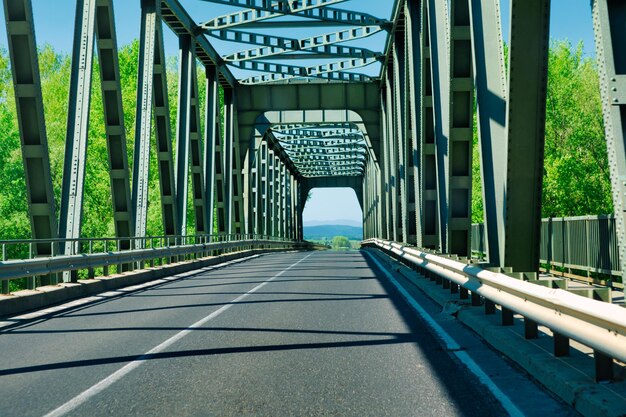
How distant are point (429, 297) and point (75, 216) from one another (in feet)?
23.4

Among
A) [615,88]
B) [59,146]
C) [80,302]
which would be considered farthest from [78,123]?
[59,146]

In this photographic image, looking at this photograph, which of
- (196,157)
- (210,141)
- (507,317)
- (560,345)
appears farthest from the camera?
(210,141)

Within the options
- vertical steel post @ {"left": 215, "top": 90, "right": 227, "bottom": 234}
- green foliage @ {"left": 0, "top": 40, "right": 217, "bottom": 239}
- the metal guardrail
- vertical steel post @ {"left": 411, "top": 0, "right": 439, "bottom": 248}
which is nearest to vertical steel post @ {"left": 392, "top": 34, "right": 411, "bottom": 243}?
vertical steel post @ {"left": 411, "top": 0, "right": 439, "bottom": 248}

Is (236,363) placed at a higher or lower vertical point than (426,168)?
lower

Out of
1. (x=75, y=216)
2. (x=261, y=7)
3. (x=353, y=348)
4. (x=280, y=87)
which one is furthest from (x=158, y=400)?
(x=280, y=87)

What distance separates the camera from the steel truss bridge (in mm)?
6500

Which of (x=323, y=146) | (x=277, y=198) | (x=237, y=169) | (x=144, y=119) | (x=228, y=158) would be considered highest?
(x=323, y=146)

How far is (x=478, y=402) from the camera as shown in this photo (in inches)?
213

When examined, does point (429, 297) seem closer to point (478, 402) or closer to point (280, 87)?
point (478, 402)

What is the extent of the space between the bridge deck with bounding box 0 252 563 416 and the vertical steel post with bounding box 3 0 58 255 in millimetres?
2442

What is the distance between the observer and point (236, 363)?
23.3 feet

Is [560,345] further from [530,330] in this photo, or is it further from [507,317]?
[507,317]

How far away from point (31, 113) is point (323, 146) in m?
47.2

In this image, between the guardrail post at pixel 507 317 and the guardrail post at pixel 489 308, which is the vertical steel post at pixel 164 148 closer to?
the guardrail post at pixel 489 308
